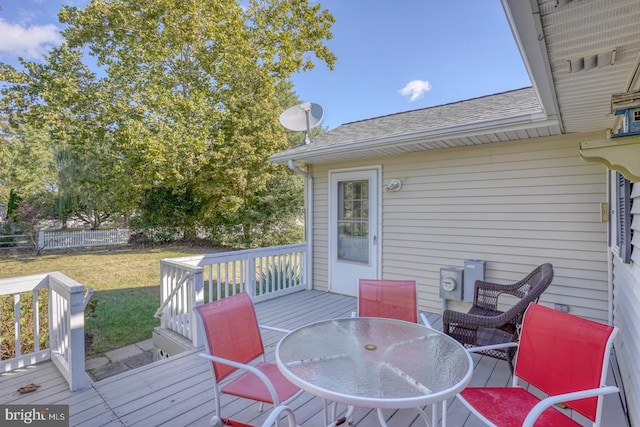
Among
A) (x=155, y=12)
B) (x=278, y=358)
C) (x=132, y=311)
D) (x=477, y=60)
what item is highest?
(x=155, y=12)

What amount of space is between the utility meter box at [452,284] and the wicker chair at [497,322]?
1.74 ft

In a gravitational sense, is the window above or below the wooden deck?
above

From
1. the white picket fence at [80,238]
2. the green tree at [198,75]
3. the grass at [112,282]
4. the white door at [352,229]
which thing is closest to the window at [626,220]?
the white door at [352,229]

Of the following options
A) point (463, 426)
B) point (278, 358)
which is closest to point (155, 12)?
point (278, 358)

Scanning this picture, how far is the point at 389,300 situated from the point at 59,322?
298 cm

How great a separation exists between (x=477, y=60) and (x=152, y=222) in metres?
13.3

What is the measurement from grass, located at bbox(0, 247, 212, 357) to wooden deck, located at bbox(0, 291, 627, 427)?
219cm

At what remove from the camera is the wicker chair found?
2.62 meters

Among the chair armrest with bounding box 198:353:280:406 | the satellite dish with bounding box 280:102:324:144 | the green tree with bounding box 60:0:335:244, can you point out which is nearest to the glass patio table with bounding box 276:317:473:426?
the chair armrest with bounding box 198:353:280:406

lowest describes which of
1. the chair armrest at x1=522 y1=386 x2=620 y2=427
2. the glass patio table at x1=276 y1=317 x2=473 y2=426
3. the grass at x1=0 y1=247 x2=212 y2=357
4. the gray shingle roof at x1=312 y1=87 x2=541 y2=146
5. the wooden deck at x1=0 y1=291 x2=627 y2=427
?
the grass at x1=0 y1=247 x2=212 y2=357

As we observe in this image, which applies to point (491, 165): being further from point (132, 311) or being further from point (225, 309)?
point (132, 311)

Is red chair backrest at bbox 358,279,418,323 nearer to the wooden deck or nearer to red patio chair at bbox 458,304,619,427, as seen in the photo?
the wooden deck

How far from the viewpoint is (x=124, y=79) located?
421 inches

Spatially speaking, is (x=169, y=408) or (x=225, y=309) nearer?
(x=225, y=309)
